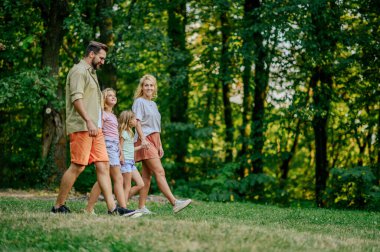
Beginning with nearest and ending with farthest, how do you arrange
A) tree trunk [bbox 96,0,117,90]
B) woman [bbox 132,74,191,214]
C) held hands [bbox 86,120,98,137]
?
held hands [bbox 86,120,98,137] < woman [bbox 132,74,191,214] < tree trunk [bbox 96,0,117,90]

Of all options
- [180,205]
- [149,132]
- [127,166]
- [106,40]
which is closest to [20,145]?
[106,40]

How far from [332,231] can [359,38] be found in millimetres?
10685

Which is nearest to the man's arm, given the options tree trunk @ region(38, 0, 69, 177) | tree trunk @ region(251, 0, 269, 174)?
tree trunk @ region(38, 0, 69, 177)

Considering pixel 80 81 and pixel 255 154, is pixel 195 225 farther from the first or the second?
pixel 255 154

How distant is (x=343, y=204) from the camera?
1673cm

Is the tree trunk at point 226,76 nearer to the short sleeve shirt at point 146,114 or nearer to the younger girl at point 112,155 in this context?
the short sleeve shirt at point 146,114

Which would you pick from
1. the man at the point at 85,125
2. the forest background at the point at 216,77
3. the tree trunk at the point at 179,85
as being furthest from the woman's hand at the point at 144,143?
the tree trunk at the point at 179,85

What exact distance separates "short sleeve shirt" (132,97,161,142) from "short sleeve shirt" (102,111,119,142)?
1.53ft

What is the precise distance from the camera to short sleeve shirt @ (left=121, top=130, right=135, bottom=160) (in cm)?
945

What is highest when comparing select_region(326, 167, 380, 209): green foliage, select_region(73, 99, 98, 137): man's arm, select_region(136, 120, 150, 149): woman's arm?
select_region(73, 99, 98, 137): man's arm

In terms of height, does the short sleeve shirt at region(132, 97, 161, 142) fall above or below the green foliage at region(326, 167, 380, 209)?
above

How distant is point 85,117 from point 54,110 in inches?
383

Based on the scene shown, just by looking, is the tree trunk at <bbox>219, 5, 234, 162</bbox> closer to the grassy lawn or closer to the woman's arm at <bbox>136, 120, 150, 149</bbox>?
the woman's arm at <bbox>136, 120, 150, 149</bbox>

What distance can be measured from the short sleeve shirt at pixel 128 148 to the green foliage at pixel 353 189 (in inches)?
326
